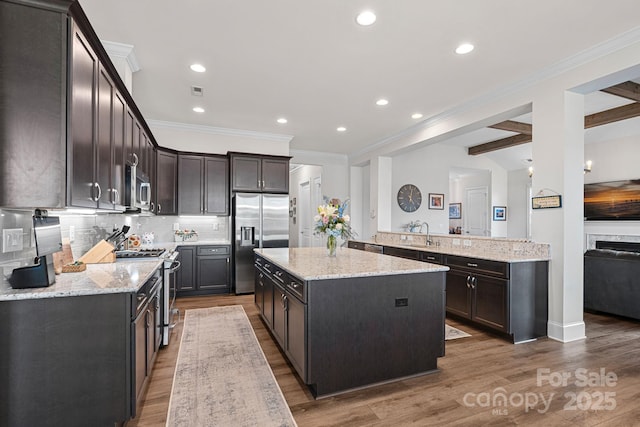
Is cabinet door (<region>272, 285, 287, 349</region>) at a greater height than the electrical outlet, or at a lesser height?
lesser

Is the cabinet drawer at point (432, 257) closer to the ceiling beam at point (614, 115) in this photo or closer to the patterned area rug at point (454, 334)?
the patterned area rug at point (454, 334)

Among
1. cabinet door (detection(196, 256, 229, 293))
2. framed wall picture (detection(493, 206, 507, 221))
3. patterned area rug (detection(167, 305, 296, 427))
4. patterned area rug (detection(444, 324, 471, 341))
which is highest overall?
framed wall picture (detection(493, 206, 507, 221))

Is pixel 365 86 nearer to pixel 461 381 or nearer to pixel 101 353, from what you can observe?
pixel 461 381

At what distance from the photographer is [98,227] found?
11.4 feet

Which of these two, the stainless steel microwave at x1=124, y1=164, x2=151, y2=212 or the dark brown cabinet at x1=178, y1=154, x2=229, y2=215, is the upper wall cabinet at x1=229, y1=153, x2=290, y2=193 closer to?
the dark brown cabinet at x1=178, y1=154, x2=229, y2=215

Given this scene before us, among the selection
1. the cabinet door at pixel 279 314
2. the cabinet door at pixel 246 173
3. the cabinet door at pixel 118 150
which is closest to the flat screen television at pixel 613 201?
the cabinet door at pixel 246 173

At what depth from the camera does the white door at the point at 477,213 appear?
895cm

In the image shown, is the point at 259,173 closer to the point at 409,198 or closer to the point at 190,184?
the point at 190,184

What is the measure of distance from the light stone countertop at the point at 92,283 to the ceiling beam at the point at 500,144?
23.0 feet

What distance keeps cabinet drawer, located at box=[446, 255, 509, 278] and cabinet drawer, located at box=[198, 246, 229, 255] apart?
341cm

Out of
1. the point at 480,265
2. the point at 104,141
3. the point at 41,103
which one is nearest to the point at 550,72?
the point at 480,265

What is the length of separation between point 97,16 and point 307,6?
5.54 ft

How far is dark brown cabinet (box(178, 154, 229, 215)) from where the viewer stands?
541 cm

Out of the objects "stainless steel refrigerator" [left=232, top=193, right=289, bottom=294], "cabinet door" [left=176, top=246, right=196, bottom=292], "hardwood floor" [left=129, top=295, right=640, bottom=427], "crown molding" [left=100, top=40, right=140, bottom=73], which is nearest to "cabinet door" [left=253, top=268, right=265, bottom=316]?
"hardwood floor" [left=129, top=295, right=640, bottom=427]
